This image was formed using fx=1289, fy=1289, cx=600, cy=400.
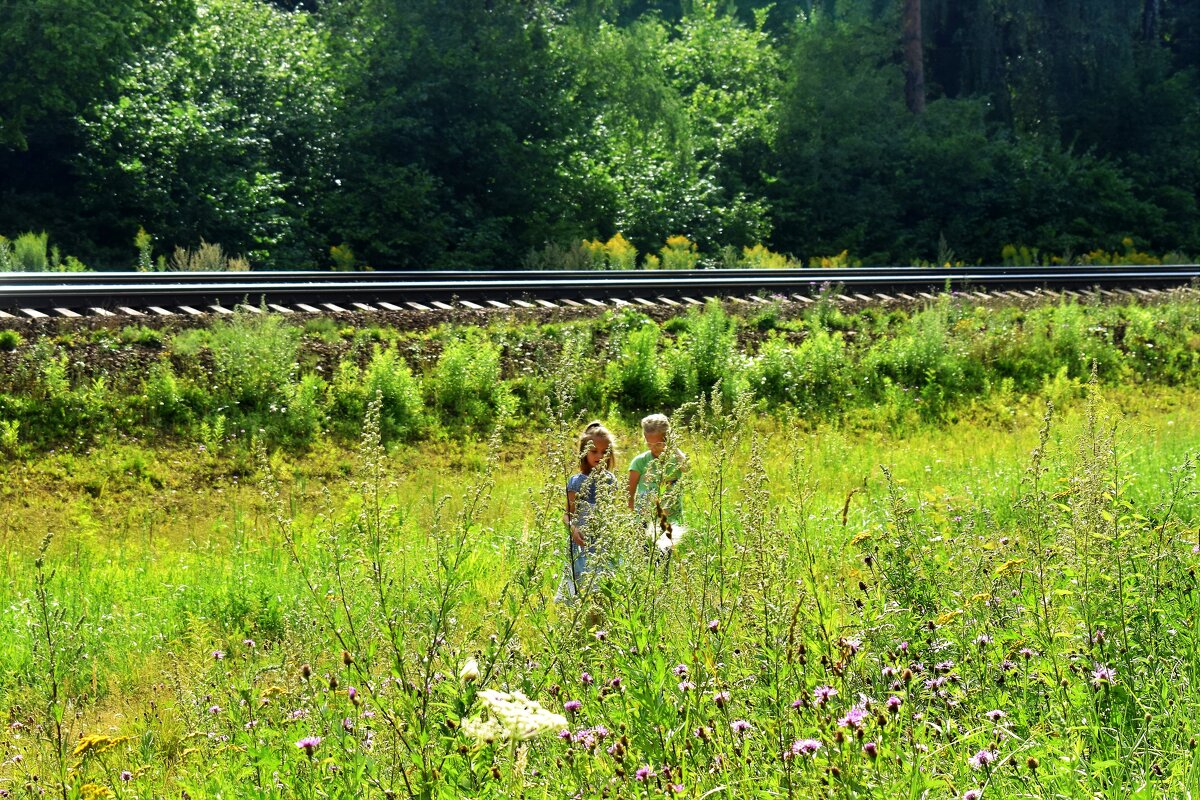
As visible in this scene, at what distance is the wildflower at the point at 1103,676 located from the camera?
4129 mm

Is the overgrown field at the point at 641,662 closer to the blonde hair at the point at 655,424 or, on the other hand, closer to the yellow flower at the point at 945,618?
the yellow flower at the point at 945,618

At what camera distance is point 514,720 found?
312cm

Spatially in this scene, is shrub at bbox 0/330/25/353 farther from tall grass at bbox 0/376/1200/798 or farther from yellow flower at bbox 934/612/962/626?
yellow flower at bbox 934/612/962/626

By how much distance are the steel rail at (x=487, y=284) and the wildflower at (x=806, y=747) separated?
1006 cm

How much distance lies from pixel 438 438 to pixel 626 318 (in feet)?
11.2

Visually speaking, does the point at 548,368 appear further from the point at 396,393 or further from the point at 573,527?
the point at 573,527

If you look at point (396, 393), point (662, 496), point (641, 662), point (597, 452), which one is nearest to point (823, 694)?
point (641, 662)

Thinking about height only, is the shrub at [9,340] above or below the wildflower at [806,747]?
above

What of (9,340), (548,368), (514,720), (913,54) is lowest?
(514,720)

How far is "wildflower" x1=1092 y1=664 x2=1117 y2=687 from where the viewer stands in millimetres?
4129

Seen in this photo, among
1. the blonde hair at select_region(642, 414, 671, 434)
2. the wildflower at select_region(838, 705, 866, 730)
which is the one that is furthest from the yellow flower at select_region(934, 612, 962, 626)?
the blonde hair at select_region(642, 414, 671, 434)

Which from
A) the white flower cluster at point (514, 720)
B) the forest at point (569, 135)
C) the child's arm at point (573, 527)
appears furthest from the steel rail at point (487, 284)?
the white flower cluster at point (514, 720)

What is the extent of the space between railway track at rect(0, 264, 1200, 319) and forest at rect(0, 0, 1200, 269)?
4.82 meters

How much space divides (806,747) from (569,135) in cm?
2740
